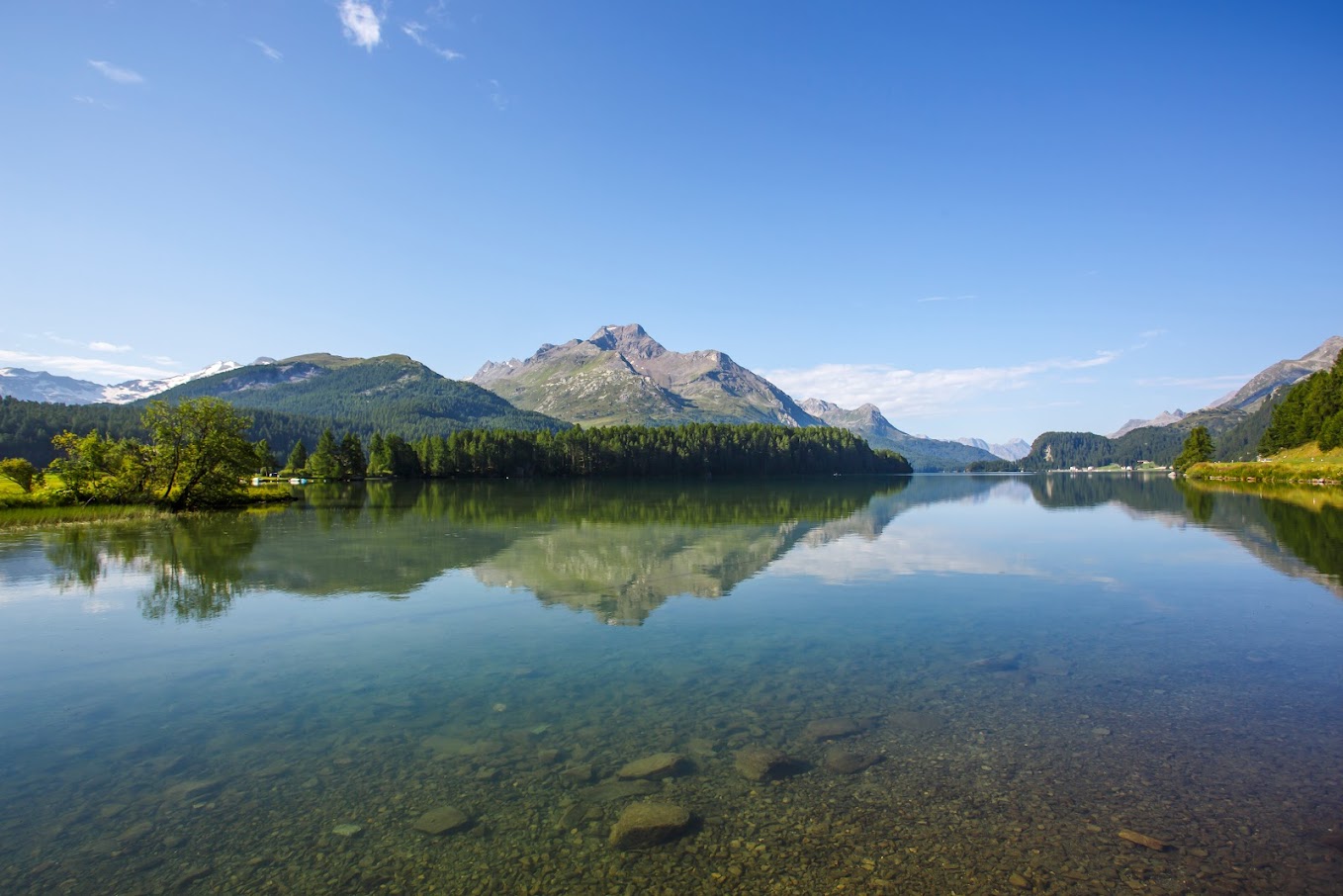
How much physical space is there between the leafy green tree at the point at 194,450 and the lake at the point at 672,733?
5017 cm

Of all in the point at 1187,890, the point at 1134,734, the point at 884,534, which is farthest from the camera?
the point at 884,534

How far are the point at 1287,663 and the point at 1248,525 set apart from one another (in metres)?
48.3

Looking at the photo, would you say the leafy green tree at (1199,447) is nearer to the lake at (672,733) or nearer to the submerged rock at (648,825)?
the lake at (672,733)

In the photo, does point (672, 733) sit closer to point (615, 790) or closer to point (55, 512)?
point (615, 790)

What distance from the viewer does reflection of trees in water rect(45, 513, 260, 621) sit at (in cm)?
2849

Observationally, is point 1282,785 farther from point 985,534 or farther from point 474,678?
point 985,534

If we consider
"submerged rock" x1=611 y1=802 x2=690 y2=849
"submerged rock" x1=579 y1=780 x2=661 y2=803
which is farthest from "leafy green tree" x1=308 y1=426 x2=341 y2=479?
"submerged rock" x1=611 y1=802 x2=690 y2=849

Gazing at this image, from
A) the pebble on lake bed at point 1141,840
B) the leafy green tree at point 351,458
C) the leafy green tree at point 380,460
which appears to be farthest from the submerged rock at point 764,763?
the leafy green tree at point 380,460

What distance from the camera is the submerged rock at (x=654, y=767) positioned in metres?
12.8

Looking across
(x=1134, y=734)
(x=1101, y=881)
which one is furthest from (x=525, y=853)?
(x=1134, y=734)

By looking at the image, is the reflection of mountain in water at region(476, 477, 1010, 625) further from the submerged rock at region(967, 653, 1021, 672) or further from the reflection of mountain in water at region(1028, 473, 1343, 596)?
the reflection of mountain in water at region(1028, 473, 1343, 596)

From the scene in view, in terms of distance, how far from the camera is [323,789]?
40.4 ft

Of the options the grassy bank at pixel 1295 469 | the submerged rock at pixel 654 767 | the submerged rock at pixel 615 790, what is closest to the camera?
the submerged rock at pixel 615 790

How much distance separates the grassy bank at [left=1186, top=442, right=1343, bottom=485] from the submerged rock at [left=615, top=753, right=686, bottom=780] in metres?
143
